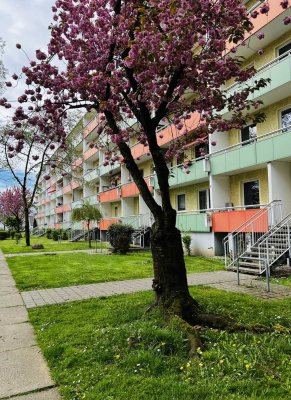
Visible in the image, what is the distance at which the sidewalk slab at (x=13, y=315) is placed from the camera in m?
6.41

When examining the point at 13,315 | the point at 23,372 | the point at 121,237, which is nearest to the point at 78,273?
the point at 13,315

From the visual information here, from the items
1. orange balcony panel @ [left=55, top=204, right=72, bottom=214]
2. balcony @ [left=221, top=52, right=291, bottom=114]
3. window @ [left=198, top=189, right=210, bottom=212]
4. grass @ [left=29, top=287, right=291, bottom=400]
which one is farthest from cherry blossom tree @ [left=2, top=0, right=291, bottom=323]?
orange balcony panel @ [left=55, top=204, right=72, bottom=214]

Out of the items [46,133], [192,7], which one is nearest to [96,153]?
[46,133]

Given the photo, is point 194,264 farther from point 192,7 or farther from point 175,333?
point 192,7

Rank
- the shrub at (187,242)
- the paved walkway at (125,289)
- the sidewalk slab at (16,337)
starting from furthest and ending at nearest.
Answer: the shrub at (187,242) → the paved walkway at (125,289) → the sidewalk slab at (16,337)

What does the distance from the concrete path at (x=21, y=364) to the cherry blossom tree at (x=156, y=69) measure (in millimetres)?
2136

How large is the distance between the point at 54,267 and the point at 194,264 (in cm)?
596

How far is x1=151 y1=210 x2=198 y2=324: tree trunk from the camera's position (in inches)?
223

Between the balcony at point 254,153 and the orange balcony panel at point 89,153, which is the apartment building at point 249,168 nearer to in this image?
the balcony at point 254,153

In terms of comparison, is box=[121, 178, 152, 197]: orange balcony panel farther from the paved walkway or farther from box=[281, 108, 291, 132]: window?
the paved walkway

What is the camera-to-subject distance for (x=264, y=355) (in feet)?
13.3

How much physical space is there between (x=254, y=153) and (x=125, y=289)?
9.25 metres

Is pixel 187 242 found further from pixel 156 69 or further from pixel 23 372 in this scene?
pixel 23 372

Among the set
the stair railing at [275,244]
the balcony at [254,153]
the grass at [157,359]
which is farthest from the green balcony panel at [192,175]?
the grass at [157,359]
